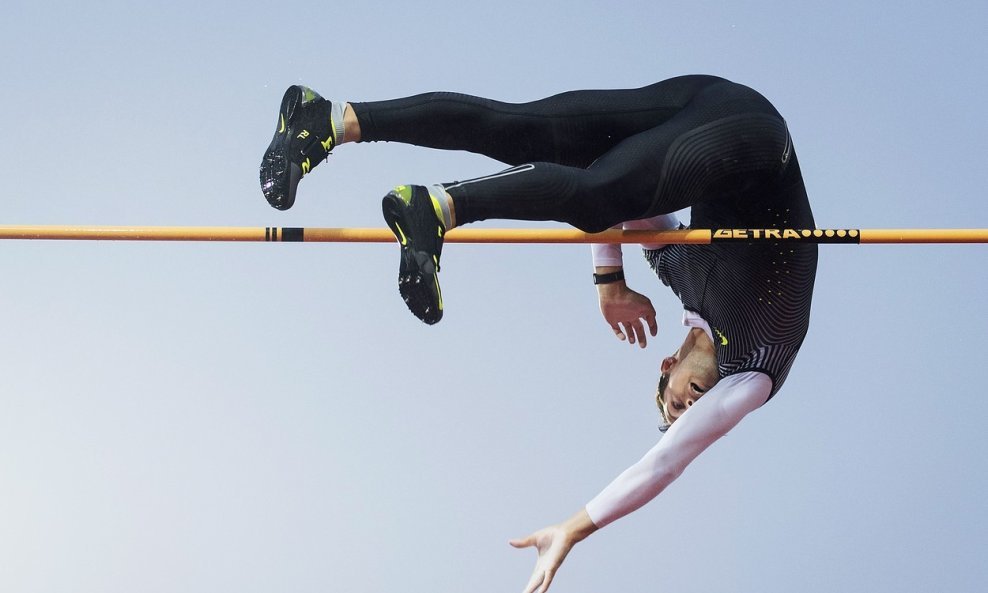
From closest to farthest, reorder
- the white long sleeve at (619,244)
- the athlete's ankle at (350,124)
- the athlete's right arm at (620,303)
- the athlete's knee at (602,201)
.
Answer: the athlete's knee at (602,201) → the athlete's ankle at (350,124) → the white long sleeve at (619,244) → the athlete's right arm at (620,303)

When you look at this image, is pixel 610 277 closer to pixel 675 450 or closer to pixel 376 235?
pixel 675 450

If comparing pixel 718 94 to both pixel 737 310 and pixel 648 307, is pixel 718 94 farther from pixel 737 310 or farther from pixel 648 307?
pixel 648 307

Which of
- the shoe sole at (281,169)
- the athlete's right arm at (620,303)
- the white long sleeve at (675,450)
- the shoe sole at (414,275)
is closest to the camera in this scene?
the shoe sole at (414,275)

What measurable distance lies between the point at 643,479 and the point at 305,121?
3.61 ft

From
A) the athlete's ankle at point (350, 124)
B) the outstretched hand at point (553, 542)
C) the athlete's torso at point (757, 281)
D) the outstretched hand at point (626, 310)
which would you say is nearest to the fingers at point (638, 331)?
the outstretched hand at point (626, 310)

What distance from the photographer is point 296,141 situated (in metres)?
2.72

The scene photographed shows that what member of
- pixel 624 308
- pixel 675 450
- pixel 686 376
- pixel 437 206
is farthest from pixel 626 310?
pixel 437 206

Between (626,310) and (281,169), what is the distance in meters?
1.09

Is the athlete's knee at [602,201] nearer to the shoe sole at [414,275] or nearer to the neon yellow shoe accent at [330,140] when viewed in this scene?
the shoe sole at [414,275]

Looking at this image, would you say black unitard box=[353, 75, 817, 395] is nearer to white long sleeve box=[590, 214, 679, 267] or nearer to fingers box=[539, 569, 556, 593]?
white long sleeve box=[590, 214, 679, 267]

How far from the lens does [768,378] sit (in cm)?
297

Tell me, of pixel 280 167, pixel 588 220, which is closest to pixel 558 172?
pixel 588 220

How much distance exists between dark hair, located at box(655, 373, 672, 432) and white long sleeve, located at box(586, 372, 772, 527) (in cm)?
34

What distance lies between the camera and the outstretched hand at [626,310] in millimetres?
3326
